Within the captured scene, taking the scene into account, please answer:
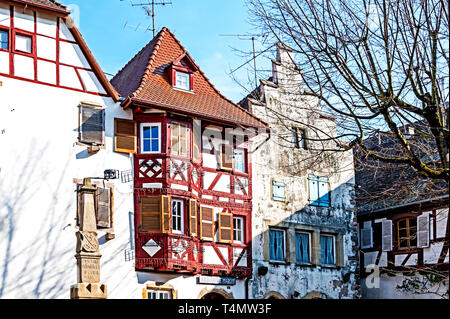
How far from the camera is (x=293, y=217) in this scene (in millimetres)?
27312

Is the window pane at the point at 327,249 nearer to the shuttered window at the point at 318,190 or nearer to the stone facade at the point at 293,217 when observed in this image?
the stone facade at the point at 293,217

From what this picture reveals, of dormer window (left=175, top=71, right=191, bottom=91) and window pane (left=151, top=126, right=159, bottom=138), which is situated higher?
dormer window (left=175, top=71, right=191, bottom=91)

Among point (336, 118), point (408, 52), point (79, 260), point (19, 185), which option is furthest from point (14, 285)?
point (408, 52)

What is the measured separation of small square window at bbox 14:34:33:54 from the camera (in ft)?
73.2

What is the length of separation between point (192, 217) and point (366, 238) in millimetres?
8606

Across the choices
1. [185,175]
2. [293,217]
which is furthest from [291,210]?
[185,175]

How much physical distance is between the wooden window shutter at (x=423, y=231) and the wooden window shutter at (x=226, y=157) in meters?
7.35

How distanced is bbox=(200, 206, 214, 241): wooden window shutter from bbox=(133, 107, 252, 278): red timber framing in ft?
0.40

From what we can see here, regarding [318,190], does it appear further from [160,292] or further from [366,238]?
[160,292]

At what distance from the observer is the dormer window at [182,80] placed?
25.8 m

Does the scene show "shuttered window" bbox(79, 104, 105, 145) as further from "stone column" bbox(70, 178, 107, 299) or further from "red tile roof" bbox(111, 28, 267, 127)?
"stone column" bbox(70, 178, 107, 299)

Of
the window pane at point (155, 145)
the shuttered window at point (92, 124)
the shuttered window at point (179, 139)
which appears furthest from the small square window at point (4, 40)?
the shuttered window at point (179, 139)

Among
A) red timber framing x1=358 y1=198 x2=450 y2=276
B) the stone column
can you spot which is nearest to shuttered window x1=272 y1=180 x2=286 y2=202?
red timber framing x1=358 y1=198 x2=450 y2=276

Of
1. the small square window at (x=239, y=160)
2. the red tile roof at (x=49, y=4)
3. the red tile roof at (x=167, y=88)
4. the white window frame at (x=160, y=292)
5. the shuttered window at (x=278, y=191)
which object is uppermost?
the red tile roof at (x=49, y=4)
